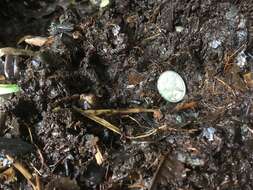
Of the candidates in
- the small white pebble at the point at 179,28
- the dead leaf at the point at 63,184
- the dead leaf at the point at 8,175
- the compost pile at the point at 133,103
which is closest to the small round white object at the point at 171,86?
the compost pile at the point at 133,103

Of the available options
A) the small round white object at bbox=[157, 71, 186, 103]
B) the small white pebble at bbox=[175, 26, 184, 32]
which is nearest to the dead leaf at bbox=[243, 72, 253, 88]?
the small round white object at bbox=[157, 71, 186, 103]

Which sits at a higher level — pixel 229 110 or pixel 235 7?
pixel 235 7

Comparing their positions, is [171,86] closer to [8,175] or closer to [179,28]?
[179,28]

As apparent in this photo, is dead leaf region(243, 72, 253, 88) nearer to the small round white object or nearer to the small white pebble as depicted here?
the small round white object

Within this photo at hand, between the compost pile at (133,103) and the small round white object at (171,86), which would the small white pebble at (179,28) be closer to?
the compost pile at (133,103)

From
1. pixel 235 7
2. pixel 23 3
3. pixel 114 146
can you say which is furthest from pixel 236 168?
pixel 23 3

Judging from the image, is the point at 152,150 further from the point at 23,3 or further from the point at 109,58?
the point at 23,3
